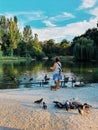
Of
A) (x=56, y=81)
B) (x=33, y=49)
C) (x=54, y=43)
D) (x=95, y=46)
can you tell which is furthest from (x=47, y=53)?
(x=56, y=81)

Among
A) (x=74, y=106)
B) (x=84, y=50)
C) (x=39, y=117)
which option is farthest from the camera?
(x=84, y=50)

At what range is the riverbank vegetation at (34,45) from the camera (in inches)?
2704

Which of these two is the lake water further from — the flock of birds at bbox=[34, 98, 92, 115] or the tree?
the tree

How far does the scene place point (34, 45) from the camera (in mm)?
113688

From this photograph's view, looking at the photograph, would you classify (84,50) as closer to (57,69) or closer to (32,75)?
(32,75)

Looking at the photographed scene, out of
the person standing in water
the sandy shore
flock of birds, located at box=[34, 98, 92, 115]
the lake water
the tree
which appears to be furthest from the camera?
the tree

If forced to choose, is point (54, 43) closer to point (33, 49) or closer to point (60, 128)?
point (33, 49)

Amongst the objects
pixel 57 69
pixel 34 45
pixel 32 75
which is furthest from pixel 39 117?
pixel 34 45

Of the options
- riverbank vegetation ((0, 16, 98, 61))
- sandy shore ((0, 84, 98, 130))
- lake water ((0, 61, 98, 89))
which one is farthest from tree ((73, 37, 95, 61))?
sandy shore ((0, 84, 98, 130))

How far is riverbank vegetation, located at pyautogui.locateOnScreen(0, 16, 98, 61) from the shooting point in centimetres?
6869

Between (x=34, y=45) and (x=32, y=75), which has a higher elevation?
(x=34, y=45)

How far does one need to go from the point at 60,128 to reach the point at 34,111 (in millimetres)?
1756

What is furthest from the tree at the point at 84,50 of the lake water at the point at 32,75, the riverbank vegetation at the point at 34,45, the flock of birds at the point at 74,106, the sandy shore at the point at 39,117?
the flock of birds at the point at 74,106

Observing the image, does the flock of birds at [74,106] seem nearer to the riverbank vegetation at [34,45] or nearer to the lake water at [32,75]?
the lake water at [32,75]
